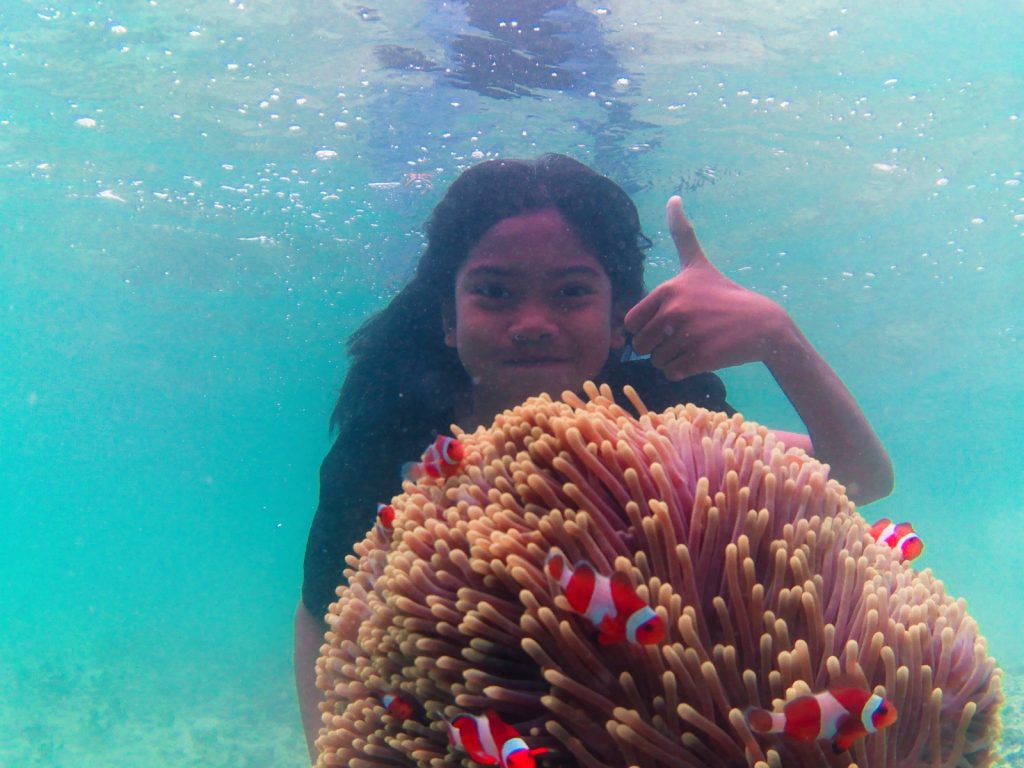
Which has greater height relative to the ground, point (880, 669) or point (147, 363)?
point (880, 669)

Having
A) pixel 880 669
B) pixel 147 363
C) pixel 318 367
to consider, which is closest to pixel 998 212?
pixel 880 669

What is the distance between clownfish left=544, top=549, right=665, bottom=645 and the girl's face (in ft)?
8.23

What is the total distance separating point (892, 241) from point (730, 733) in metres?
24.4

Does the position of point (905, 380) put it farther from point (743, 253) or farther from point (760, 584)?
point (760, 584)

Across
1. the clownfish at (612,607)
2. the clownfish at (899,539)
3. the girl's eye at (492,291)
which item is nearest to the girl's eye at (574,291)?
the girl's eye at (492,291)

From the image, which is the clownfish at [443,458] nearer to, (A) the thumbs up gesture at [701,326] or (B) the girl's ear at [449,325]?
(A) the thumbs up gesture at [701,326]

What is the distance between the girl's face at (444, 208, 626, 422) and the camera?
394cm

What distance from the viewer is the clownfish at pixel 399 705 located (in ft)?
5.98

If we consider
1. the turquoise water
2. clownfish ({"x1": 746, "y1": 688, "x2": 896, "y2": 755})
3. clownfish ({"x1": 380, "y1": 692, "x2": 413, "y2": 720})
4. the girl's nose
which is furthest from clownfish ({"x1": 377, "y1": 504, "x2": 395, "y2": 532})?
the turquoise water

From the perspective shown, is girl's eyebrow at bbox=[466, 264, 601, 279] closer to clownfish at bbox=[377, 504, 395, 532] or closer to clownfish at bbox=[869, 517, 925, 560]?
clownfish at bbox=[377, 504, 395, 532]

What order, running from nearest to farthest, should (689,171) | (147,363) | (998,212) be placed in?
(689,171), (998,212), (147,363)

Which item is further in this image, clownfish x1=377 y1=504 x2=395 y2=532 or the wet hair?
the wet hair

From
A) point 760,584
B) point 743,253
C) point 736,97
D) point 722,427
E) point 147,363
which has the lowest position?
point 147,363

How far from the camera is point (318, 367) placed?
42.1 metres
